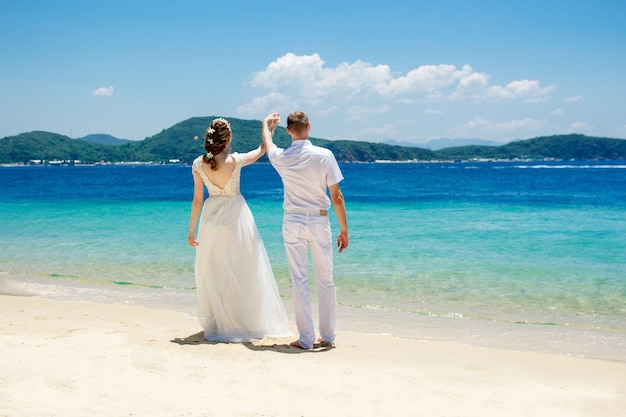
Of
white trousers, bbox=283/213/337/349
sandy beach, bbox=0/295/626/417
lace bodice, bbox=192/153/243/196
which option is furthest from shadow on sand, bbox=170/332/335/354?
lace bodice, bbox=192/153/243/196

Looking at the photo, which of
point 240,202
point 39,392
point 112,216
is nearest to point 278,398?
point 39,392

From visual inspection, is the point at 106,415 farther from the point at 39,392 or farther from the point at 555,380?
the point at 555,380

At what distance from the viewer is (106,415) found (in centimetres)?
375

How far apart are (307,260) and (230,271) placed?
1.02 m

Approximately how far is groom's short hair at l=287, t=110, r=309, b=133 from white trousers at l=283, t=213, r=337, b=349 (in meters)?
0.86

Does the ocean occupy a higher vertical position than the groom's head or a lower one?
lower

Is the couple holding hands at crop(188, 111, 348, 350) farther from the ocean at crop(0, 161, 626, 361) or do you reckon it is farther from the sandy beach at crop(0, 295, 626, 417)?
the ocean at crop(0, 161, 626, 361)

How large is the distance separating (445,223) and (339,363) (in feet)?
62.1

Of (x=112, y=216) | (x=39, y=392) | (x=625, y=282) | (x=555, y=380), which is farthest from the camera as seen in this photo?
(x=112, y=216)

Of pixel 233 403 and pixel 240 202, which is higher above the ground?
pixel 240 202

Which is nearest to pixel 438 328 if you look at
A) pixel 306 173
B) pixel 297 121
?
pixel 306 173

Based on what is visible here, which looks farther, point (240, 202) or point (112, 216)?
point (112, 216)

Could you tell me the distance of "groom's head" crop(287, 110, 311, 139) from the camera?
5.76 m

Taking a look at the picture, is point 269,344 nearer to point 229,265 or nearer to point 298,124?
point 229,265
